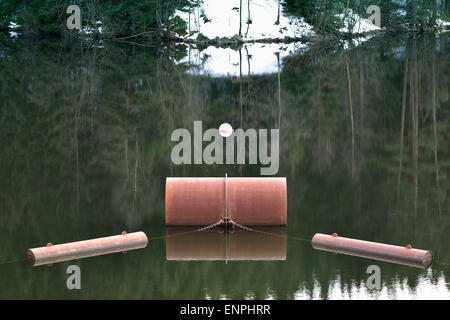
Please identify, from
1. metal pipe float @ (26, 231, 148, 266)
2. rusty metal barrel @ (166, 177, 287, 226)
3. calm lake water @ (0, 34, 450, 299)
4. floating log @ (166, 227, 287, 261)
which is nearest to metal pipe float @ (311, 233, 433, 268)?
calm lake water @ (0, 34, 450, 299)

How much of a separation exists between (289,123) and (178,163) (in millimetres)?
7888

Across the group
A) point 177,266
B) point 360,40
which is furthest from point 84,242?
point 360,40

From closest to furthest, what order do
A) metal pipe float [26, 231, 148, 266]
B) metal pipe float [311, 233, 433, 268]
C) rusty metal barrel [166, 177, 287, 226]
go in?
metal pipe float [311, 233, 433, 268] → metal pipe float [26, 231, 148, 266] → rusty metal barrel [166, 177, 287, 226]

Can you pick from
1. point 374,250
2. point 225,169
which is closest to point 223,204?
point 374,250

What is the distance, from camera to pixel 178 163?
23.8 meters

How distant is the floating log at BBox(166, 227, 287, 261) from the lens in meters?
15.4

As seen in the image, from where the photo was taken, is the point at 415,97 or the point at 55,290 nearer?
the point at 55,290

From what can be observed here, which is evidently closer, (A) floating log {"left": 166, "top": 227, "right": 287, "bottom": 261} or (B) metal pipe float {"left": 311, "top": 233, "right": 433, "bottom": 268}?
(B) metal pipe float {"left": 311, "top": 233, "right": 433, "bottom": 268}

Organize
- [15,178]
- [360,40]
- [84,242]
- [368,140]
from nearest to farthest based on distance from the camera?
[84,242] < [15,178] < [368,140] < [360,40]

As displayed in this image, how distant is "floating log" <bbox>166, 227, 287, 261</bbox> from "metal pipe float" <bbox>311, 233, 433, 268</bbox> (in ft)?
2.76

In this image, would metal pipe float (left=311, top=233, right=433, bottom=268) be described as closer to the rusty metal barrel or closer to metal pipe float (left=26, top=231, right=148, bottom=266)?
the rusty metal barrel

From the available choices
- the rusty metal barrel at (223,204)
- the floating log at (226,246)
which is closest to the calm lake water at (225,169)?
the floating log at (226,246)

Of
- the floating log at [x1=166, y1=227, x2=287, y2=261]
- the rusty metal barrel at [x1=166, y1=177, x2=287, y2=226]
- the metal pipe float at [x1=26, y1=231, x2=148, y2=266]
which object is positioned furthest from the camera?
the rusty metal barrel at [x1=166, y1=177, x2=287, y2=226]

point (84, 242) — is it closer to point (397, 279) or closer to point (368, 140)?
point (397, 279)
